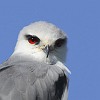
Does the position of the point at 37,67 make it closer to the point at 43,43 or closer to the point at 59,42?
the point at 43,43

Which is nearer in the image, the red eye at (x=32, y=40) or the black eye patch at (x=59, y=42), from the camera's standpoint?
the red eye at (x=32, y=40)

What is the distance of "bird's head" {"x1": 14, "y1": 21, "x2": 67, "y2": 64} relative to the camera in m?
15.7

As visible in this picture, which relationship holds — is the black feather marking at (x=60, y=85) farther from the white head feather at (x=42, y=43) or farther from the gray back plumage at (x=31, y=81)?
the white head feather at (x=42, y=43)

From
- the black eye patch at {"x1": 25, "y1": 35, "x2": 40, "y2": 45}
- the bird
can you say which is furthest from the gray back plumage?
the black eye patch at {"x1": 25, "y1": 35, "x2": 40, "y2": 45}

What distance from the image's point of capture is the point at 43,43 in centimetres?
1573

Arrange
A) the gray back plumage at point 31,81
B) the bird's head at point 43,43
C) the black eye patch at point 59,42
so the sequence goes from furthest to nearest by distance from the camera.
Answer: the black eye patch at point 59,42 < the bird's head at point 43,43 < the gray back plumage at point 31,81

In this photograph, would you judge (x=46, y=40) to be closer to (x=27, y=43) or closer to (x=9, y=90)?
(x=27, y=43)

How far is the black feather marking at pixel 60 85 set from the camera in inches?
591

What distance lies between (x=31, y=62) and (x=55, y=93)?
747 mm

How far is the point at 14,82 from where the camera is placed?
14445 millimetres

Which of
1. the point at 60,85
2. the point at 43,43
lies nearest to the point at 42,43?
the point at 43,43

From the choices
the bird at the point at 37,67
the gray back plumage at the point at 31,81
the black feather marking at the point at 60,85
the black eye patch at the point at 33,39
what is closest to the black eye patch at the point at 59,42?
the bird at the point at 37,67

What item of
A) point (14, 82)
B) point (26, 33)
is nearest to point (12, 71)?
point (14, 82)

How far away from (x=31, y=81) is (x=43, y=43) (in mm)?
1333
